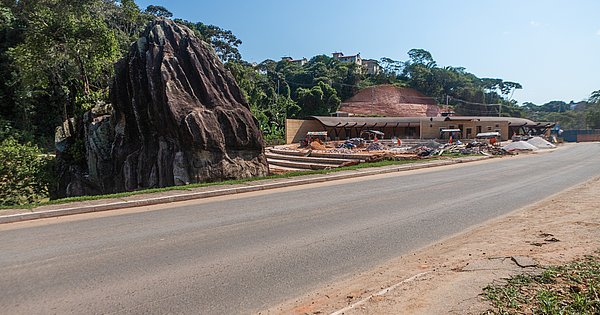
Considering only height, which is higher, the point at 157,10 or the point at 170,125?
the point at 157,10

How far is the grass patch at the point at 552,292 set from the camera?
3.76m

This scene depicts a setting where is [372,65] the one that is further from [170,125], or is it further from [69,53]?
[170,125]

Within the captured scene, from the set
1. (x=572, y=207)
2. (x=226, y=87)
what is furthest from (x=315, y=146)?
(x=572, y=207)

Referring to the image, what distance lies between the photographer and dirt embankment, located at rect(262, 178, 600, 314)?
4324 millimetres

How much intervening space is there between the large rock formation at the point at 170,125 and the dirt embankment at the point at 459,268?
13.9 m

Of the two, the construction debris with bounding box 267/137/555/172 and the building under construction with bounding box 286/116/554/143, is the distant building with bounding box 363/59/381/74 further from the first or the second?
the construction debris with bounding box 267/137/555/172

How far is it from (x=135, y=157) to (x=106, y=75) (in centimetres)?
1732

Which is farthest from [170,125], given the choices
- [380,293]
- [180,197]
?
[380,293]

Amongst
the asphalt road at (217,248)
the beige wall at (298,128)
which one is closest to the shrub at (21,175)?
the asphalt road at (217,248)

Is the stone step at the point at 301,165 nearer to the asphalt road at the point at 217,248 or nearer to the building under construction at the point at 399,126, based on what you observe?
the asphalt road at the point at 217,248

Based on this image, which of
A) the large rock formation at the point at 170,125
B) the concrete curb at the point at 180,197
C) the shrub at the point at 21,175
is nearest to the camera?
the concrete curb at the point at 180,197

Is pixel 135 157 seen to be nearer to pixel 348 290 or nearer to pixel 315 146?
pixel 348 290

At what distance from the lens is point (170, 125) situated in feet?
63.2

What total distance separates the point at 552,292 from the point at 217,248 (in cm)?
500
